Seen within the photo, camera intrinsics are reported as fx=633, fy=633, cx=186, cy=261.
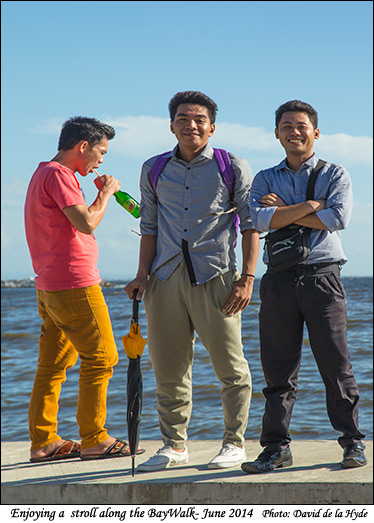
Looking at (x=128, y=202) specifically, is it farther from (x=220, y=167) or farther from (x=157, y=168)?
(x=220, y=167)

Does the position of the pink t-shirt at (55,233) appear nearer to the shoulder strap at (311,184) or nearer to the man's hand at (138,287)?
the man's hand at (138,287)

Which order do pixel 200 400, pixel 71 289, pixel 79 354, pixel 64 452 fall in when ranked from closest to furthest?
1. pixel 71 289
2. pixel 79 354
3. pixel 64 452
4. pixel 200 400

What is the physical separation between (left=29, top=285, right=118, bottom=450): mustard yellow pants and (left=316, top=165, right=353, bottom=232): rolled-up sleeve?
4.97ft

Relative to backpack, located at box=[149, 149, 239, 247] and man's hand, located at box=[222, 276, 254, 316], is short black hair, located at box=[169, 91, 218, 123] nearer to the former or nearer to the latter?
backpack, located at box=[149, 149, 239, 247]

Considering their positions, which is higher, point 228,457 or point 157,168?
point 157,168

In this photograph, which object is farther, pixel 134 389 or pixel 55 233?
pixel 55 233

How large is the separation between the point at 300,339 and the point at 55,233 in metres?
1.63

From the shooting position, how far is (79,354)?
4098 millimetres

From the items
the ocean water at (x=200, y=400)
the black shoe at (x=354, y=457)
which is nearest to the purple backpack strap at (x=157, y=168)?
the black shoe at (x=354, y=457)

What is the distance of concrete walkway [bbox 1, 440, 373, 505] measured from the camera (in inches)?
137

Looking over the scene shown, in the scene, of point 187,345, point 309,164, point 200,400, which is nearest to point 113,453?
point 187,345

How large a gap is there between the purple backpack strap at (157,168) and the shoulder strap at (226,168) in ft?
1.06

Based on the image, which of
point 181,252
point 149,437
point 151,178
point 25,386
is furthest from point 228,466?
point 25,386

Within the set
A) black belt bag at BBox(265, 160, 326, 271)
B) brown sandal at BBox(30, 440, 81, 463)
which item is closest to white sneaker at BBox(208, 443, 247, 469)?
brown sandal at BBox(30, 440, 81, 463)
